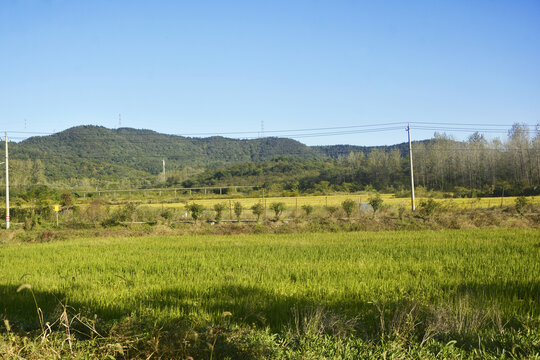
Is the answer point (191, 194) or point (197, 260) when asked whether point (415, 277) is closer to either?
point (197, 260)

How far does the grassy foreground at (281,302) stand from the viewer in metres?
4.29

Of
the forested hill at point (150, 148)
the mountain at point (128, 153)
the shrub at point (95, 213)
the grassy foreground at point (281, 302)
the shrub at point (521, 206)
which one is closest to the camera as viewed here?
the grassy foreground at point (281, 302)

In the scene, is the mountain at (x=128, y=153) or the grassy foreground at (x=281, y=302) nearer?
the grassy foreground at (x=281, y=302)

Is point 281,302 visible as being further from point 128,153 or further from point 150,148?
point 150,148

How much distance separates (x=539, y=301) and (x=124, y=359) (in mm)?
6574

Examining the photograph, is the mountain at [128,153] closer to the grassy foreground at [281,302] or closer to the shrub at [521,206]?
the grassy foreground at [281,302]

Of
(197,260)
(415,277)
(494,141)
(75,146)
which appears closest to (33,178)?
(75,146)

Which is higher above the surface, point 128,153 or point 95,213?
point 128,153

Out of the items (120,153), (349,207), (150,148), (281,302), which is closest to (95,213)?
(349,207)

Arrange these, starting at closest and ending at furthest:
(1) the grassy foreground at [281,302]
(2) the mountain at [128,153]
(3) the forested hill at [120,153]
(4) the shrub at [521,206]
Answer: (1) the grassy foreground at [281,302]
(4) the shrub at [521,206]
(3) the forested hill at [120,153]
(2) the mountain at [128,153]

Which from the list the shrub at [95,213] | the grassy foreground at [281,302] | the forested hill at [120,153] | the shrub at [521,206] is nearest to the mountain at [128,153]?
the forested hill at [120,153]

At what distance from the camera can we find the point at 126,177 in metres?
78.3

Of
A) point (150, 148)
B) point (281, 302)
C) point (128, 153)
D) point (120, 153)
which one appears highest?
point (150, 148)

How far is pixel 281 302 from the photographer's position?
6812mm
